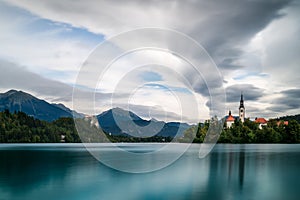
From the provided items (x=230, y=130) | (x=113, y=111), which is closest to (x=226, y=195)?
(x=113, y=111)

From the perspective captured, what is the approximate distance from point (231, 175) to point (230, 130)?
93.6 meters

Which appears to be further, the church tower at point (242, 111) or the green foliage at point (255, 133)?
the church tower at point (242, 111)

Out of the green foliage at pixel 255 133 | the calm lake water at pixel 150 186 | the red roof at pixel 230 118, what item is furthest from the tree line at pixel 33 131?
the calm lake water at pixel 150 186

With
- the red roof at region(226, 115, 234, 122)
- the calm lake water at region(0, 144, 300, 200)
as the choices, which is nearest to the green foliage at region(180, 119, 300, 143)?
the red roof at region(226, 115, 234, 122)

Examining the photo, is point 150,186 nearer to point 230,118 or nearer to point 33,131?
point 33,131

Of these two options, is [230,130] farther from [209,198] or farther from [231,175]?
[209,198]

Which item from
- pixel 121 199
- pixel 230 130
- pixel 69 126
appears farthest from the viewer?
pixel 69 126

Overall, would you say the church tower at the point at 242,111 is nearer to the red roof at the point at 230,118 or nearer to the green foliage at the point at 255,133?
the red roof at the point at 230,118

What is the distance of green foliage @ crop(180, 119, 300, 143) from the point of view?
11212 centimetres

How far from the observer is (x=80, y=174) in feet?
92.8

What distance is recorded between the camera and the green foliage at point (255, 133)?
11212 centimetres

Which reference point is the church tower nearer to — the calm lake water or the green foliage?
the green foliage

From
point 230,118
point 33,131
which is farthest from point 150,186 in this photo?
point 230,118

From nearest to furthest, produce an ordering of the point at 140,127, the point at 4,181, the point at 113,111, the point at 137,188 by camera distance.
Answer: the point at 137,188 < the point at 4,181 < the point at 113,111 < the point at 140,127
